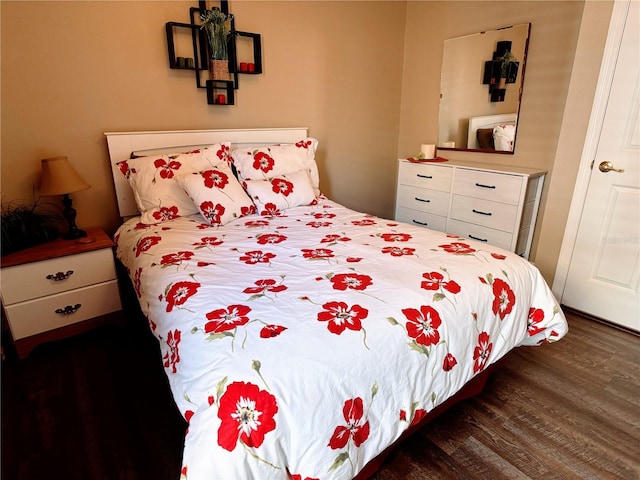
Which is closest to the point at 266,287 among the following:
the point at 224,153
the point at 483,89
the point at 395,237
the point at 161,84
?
the point at 395,237

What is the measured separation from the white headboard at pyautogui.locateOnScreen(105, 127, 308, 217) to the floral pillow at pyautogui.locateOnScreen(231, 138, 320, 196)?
0.86 ft

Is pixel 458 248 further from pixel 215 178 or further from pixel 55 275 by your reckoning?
pixel 55 275

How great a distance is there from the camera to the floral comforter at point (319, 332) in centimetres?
95

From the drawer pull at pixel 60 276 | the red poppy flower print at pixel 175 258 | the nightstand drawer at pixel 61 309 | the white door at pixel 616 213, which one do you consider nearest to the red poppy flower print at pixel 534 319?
the white door at pixel 616 213

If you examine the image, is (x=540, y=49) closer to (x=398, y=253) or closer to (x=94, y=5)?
(x=398, y=253)

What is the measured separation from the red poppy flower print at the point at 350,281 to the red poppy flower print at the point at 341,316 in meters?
0.13

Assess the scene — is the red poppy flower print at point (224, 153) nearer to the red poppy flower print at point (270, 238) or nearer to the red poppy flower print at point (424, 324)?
the red poppy flower print at point (270, 238)

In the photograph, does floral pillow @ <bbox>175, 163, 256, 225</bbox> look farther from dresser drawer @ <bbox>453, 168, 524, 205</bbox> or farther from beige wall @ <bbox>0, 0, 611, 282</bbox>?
dresser drawer @ <bbox>453, 168, 524, 205</bbox>

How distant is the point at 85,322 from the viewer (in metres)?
2.15

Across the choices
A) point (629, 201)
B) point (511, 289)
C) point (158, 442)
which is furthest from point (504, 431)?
point (629, 201)

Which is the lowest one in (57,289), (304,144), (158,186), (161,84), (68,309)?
(68,309)

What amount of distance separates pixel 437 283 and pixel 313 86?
7.70ft

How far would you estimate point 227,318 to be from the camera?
1174mm

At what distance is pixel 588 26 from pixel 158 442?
3104 mm
